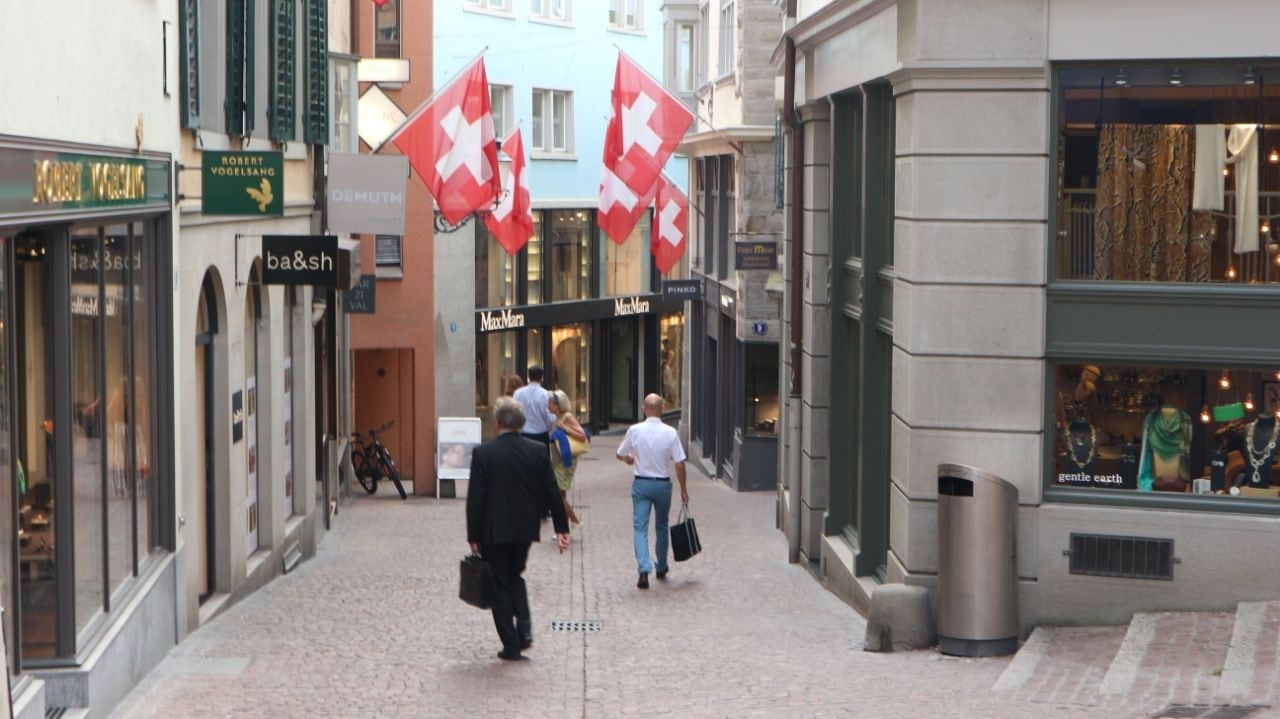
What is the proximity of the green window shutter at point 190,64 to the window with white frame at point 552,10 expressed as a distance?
27566 millimetres

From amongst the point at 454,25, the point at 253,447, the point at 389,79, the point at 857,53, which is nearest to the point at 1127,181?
the point at 857,53

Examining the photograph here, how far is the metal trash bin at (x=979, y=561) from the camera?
1124 centimetres

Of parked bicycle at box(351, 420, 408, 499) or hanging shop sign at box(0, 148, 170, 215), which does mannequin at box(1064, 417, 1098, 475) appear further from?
parked bicycle at box(351, 420, 408, 499)

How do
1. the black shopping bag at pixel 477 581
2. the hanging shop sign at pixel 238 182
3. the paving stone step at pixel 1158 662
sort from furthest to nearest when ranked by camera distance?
1. the hanging shop sign at pixel 238 182
2. the black shopping bag at pixel 477 581
3. the paving stone step at pixel 1158 662

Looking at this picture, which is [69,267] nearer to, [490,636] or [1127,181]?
[490,636]

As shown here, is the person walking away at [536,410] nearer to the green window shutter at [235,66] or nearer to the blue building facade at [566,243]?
the green window shutter at [235,66]

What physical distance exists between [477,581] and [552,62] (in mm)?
30570

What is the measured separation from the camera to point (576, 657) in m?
11.6

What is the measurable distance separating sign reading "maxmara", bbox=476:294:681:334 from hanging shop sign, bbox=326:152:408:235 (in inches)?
738

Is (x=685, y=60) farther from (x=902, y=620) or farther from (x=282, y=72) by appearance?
(x=902, y=620)

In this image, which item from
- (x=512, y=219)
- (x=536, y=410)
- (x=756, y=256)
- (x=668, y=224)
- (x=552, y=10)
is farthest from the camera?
(x=552, y=10)

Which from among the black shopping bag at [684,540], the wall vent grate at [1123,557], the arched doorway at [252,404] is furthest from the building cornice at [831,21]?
the arched doorway at [252,404]

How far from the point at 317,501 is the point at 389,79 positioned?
19.4 ft

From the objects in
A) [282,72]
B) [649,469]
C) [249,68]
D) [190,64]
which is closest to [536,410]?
[649,469]
